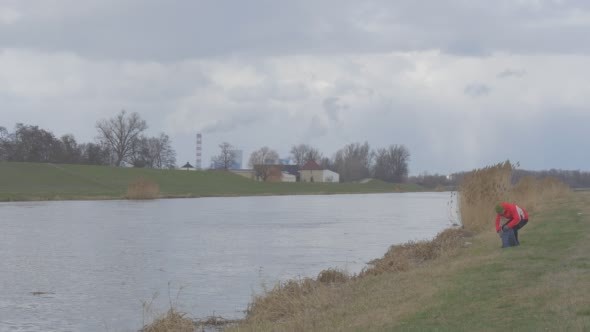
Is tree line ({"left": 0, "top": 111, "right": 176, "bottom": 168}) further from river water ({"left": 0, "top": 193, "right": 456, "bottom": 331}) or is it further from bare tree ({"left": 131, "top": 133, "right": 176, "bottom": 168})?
river water ({"left": 0, "top": 193, "right": 456, "bottom": 331})

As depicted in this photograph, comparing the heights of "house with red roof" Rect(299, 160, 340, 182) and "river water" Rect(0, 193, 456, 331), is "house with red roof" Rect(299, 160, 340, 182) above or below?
above

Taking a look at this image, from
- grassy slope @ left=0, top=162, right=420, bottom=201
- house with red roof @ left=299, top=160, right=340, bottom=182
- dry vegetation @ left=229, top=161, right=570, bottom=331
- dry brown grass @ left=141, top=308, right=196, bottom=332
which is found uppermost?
house with red roof @ left=299, top=160, right=340, bottom=182

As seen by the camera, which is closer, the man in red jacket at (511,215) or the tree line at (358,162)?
the man in red jacket at (511,215)

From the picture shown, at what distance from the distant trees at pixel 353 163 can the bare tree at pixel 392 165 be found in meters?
3.28

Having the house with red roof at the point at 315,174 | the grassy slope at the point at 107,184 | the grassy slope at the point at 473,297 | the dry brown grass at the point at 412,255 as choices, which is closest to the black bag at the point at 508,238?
the grassy slope at the point at 473,297

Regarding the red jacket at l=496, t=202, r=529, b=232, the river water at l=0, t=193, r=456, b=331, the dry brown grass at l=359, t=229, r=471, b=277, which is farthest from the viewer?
the red jacket at l=496, t=202, r=529, b=232

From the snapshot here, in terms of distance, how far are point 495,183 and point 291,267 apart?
1043 centimetres

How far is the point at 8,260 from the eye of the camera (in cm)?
2066

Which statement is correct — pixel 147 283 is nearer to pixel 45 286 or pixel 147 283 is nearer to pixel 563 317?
pixel 45 286

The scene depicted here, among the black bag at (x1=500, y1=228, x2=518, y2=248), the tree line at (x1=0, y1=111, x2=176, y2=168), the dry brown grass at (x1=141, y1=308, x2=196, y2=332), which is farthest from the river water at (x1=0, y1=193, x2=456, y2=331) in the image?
the tree line at (x1=0, y1=111, x2=176, y2=168)

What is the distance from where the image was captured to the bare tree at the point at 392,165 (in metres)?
182

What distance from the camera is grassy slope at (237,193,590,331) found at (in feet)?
27.7

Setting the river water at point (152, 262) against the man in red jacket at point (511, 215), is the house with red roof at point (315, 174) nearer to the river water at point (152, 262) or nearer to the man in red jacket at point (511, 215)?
the river water at point (152, 262)

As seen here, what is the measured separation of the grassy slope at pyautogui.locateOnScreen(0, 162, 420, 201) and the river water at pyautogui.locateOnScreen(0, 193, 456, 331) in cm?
3408
